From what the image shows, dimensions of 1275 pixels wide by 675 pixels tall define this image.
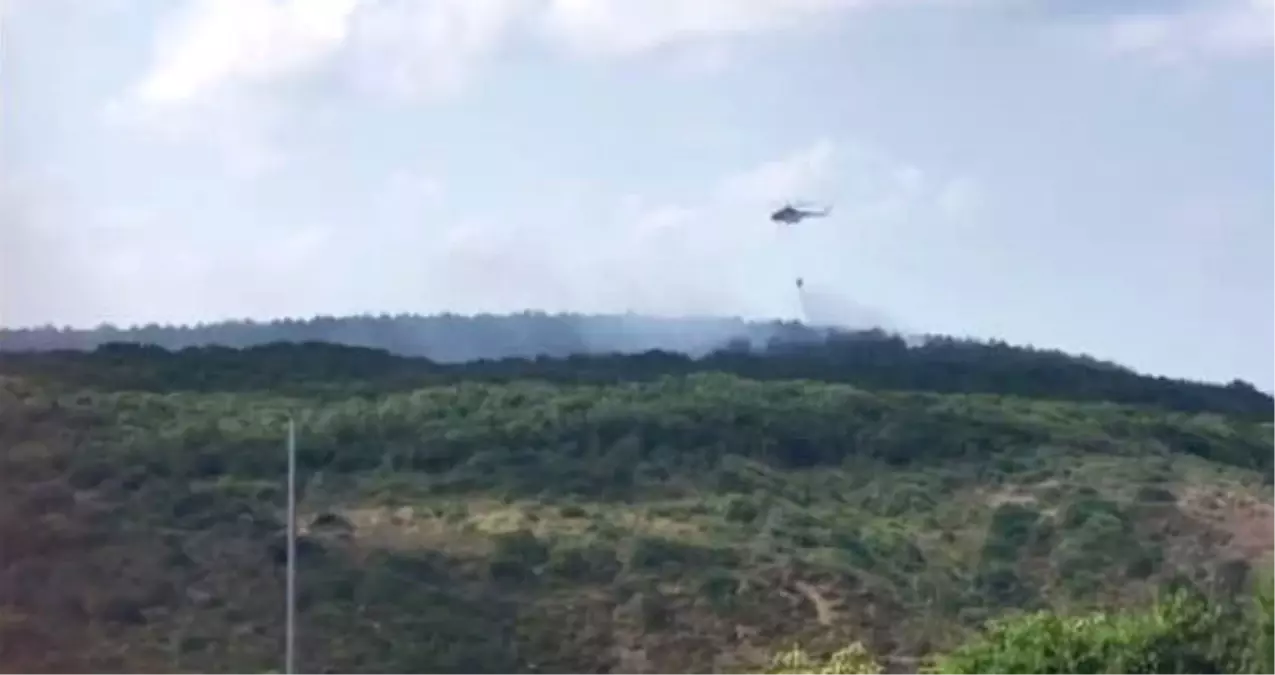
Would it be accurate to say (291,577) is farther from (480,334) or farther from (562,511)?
(480,334)

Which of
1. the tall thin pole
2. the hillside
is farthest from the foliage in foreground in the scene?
the hillside

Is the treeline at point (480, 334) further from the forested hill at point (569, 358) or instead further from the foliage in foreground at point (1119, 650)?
the foliage in foreground at point (1119, 650)

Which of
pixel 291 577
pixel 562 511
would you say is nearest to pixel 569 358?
pixel 562 511

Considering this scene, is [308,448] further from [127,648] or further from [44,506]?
[127,648]

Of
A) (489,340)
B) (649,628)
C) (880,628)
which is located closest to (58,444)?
(649,628)

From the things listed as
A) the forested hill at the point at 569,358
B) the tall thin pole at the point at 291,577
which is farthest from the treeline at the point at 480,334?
the tall thin pole at the point at 291,577

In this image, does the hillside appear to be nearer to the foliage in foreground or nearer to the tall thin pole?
the tall thin pole
